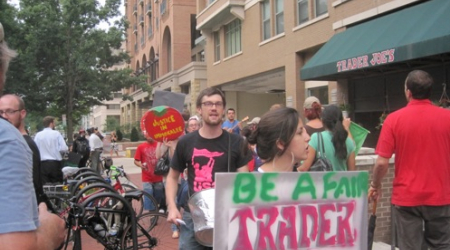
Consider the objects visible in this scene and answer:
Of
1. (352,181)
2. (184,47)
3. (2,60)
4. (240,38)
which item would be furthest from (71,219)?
(184,47)

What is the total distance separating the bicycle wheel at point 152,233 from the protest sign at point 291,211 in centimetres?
348

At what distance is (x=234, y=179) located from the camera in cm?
246

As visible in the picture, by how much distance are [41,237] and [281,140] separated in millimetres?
1725

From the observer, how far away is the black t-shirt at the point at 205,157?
379 centimetres

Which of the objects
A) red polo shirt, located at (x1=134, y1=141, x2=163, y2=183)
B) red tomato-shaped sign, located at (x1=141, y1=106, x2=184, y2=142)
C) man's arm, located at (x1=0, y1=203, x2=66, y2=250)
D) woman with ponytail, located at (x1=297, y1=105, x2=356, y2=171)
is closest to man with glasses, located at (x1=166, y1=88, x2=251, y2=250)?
woman with ponytail, located at (x1=297, y1=105, x2=356, y2=171)

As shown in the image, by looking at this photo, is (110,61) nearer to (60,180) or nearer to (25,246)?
(60,180)

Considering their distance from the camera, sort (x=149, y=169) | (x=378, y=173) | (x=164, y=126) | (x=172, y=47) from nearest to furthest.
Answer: (x=378, y=173), (x=164, y=126), (x=149, y=169), (x=172, y=47)

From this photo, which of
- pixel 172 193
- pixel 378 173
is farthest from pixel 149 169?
pixel 378 173

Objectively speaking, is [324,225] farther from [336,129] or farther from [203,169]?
[336,129]

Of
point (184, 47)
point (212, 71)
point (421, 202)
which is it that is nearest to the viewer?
point (421, 202)

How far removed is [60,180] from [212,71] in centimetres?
2154

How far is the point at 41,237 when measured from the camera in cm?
157

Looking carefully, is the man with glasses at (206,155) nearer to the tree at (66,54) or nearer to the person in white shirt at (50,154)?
the person in white shirt at (50,154)

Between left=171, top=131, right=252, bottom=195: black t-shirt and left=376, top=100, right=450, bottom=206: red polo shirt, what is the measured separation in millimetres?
1339
